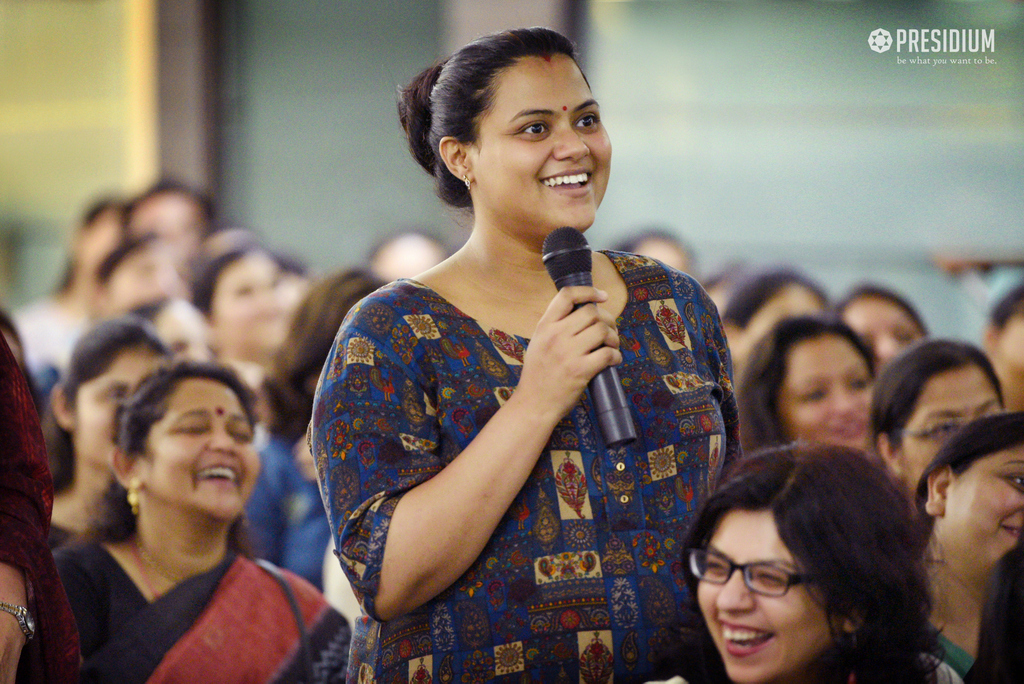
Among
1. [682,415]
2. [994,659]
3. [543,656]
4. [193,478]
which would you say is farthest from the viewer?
[193,478]

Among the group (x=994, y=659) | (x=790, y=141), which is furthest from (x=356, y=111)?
(x=994, y=659)

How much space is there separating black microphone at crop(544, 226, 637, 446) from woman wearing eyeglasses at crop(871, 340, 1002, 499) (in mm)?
1166

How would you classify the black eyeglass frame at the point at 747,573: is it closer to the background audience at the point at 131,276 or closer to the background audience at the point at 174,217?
the background audience at the point at 131,276

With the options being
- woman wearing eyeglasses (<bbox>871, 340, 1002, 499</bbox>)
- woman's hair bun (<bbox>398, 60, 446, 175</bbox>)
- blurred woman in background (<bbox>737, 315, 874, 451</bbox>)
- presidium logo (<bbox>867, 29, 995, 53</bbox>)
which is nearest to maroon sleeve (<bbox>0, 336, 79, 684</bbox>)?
woman's hair bun (<bbox>398, 60, 446, 175</bbox>)

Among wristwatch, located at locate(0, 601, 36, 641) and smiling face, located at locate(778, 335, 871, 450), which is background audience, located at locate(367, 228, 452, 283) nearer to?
smiling face, located at locate(778, 335, 871, 450)

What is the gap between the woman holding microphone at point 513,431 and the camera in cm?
154

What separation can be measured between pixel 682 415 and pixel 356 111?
19.8 feet

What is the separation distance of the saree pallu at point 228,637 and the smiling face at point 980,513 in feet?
4.14

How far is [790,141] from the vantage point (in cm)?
665

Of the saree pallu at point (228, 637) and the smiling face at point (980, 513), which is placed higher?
the smiling face at point (980, 513)

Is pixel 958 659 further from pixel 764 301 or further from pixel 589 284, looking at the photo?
pixel 764 301

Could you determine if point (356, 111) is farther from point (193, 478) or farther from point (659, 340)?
point (659, 340)

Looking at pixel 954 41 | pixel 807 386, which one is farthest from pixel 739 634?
pixel 954 41

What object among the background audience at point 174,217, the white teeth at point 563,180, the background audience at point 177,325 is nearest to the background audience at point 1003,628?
the white teeth at point 563,180
